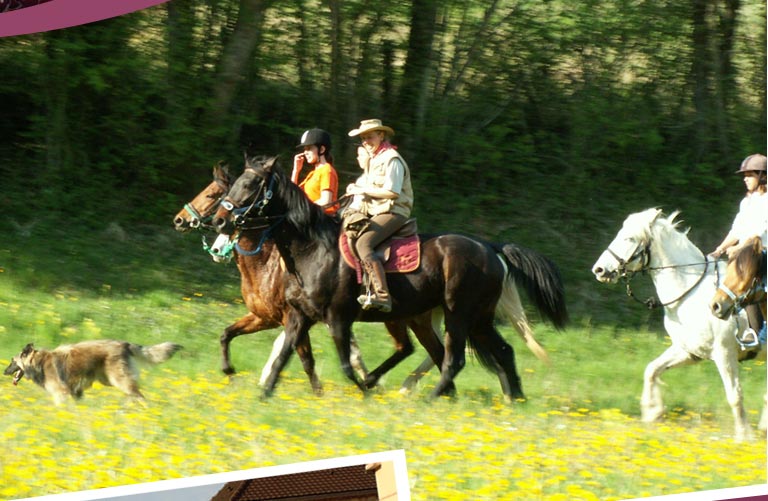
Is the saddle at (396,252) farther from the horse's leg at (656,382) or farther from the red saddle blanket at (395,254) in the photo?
the horse's leg at (656,382)

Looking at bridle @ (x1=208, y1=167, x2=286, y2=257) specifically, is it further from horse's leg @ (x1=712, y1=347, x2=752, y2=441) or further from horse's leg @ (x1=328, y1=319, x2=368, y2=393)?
horse's leg @ (x1=712, y1=347, x2=752, y2=441)

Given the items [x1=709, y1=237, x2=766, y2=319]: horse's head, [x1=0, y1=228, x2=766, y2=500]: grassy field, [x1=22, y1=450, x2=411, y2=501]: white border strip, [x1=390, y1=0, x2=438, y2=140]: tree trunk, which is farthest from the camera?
[x1=390, y1=0, x2=438, y2=140]: tree trunk

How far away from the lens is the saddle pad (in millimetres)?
10875

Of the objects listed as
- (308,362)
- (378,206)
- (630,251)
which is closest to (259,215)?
(378,206)

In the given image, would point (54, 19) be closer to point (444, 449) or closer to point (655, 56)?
point (444, 449)

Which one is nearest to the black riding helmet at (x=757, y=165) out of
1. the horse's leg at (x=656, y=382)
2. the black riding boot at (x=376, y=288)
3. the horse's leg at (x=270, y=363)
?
the horse's leg at (x=656, y=382)

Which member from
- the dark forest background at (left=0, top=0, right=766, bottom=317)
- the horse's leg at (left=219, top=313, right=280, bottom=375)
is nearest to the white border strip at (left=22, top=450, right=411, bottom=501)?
the horse's leg at (left=219, top=313, right=280, bottom=375)

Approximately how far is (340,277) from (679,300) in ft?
9.84

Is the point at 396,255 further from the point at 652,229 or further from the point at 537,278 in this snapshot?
the point at 652,229

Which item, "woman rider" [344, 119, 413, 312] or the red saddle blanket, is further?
the red saddle blanket

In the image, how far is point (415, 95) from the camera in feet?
62.6

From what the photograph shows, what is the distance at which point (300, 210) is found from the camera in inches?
432

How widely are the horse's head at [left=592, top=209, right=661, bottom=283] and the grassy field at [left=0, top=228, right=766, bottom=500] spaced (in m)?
1.27

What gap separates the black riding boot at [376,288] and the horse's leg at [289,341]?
542mm
